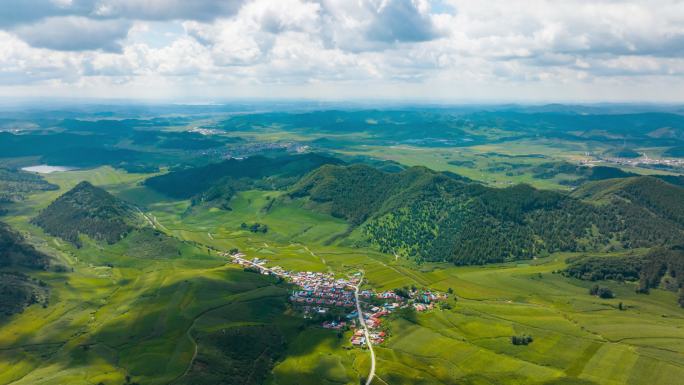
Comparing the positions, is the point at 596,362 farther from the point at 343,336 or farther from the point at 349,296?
the point at 349,296

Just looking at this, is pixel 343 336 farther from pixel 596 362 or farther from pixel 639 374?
pixel 639 374

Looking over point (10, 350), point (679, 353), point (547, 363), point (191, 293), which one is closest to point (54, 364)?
point (10, 350)

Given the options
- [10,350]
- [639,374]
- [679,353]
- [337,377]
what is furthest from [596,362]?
[10,350]

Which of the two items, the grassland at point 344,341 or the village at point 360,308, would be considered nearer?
the grassland at point 344,341

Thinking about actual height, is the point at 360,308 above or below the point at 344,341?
above

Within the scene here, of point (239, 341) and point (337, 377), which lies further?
point (239, 341)

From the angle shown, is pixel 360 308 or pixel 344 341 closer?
pixel 344 341

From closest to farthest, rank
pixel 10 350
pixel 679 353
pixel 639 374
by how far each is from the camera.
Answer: pixel 639 374 < pixel 679 353 < pixel 10 350

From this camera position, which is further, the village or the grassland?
the village

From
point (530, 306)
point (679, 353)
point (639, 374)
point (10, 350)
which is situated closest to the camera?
point (639, 374)
